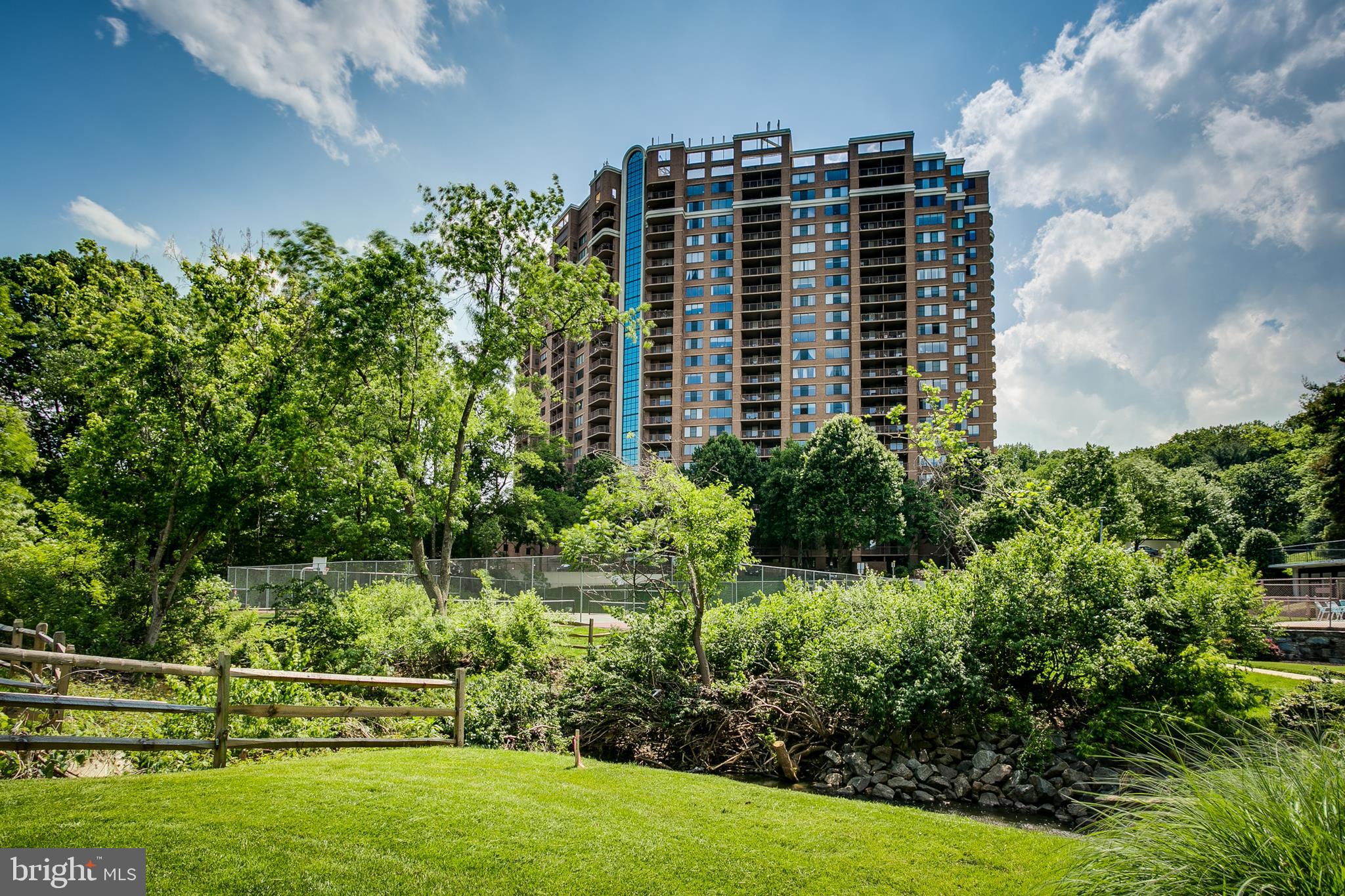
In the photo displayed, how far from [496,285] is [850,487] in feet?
120

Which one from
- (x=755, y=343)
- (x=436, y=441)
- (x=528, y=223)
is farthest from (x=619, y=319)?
(x=755, y=343)

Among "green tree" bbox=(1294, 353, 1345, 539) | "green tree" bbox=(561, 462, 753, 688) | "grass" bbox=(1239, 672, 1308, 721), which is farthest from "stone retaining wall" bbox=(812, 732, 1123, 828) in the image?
"green tree" bbox=(1294, 353, 1345, 539)

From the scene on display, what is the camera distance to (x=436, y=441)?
19250mm

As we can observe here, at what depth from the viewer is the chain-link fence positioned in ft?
77.2

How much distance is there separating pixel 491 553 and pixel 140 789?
45.0 m

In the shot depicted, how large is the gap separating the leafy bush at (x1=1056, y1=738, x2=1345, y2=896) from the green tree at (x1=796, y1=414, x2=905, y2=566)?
4687 cm

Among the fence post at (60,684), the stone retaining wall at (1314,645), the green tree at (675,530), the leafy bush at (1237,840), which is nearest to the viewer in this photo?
the leafy bush at (1237,840)

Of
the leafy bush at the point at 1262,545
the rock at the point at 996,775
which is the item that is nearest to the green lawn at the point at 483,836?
the rock at the point at 996,775

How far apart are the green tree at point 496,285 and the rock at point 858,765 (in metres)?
11.9

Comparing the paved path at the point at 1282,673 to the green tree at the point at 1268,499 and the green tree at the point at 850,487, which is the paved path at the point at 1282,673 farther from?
the green tree at the point at 1268,499

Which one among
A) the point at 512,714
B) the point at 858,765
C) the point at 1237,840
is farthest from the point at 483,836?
the point at 512,714

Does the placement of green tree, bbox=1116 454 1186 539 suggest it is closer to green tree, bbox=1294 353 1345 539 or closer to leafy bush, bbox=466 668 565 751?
green tree, bbox=1294 353 1345 539

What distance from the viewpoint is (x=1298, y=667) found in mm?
20188

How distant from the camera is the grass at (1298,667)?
18.5m
